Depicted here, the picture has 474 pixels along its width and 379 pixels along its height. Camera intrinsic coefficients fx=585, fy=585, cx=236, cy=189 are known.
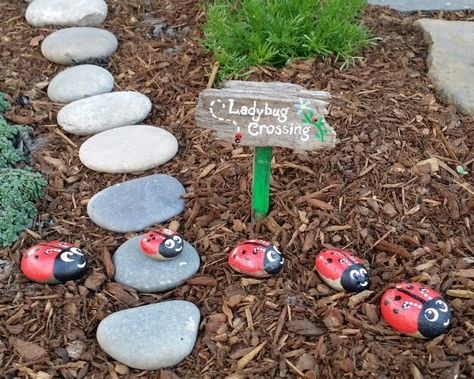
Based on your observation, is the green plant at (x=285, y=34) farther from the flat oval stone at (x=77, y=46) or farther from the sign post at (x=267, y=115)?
the sign post at (x=267, y=115)

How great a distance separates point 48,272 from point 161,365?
650 millimetres

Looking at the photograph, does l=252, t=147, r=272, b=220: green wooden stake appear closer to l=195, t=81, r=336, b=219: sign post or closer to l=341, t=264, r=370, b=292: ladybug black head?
l=195, t=81, r=336, b=219: sign post

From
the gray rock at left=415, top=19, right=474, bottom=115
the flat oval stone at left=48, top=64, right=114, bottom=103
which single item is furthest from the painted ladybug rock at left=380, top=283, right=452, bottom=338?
the flat oval stone at left=48, top=64, right=114, bottom=103

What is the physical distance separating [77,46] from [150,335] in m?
2.40

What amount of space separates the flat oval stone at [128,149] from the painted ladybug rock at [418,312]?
1.50 meters

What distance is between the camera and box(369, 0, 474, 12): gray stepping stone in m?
4.21

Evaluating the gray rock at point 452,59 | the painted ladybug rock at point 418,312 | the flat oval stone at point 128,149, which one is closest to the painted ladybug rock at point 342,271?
the painted ladybug rock at point 418,312

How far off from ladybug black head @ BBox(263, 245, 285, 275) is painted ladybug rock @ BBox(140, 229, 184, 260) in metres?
0.37

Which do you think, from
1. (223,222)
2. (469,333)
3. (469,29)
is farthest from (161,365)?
(469,29)

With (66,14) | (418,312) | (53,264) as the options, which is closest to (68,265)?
(53,264)

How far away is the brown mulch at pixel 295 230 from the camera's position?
222cm

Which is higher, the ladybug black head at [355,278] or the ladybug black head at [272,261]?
the ladybug black head at [355,278]

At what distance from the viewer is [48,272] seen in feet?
8.09

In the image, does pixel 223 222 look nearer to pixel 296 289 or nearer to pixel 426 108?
pixel 296 289
